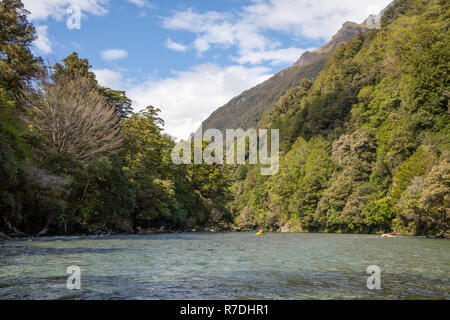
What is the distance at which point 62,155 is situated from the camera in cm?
2455

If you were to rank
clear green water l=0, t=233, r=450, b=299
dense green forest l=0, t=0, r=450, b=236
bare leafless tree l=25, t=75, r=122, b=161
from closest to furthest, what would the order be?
clear green water l=0, t=233, r=450, b=299
dense green forest l=0, t=0, r=450, b=236
bare leafless tree l=25, t=75, r=122, b=161

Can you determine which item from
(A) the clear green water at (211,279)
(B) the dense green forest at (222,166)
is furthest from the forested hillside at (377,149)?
(A) the clear green water at (211,279)

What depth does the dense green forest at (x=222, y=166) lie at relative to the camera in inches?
955

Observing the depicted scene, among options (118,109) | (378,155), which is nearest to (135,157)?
(118,109)

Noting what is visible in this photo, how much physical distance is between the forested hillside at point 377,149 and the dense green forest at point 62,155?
24.7 meters

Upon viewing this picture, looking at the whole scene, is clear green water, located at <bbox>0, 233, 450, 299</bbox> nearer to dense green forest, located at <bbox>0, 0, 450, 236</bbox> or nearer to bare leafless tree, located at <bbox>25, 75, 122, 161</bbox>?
dense green forest, located at <bbox>0, 0, 450, 236</bbox>

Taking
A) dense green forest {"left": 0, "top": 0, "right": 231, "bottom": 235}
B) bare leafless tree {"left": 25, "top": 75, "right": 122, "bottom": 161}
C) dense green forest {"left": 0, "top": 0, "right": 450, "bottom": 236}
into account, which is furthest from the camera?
bare leafless tree {"left": 25, "top": 75, "right": 122, "bottom": 161}

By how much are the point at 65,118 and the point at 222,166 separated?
33307 mm

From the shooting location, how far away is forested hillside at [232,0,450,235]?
37.4 metres

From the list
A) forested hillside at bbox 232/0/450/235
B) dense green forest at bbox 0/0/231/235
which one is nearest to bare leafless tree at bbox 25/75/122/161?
dense green forest at bbox 0/0/231/235

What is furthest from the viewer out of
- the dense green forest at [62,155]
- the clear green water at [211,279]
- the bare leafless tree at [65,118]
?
the bare leafless tree at [65,118]

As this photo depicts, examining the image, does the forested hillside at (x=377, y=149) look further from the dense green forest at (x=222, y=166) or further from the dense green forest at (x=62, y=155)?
the dense green forest at (x=62, y=155)

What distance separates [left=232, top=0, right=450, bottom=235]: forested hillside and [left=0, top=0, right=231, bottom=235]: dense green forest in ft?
81.0
